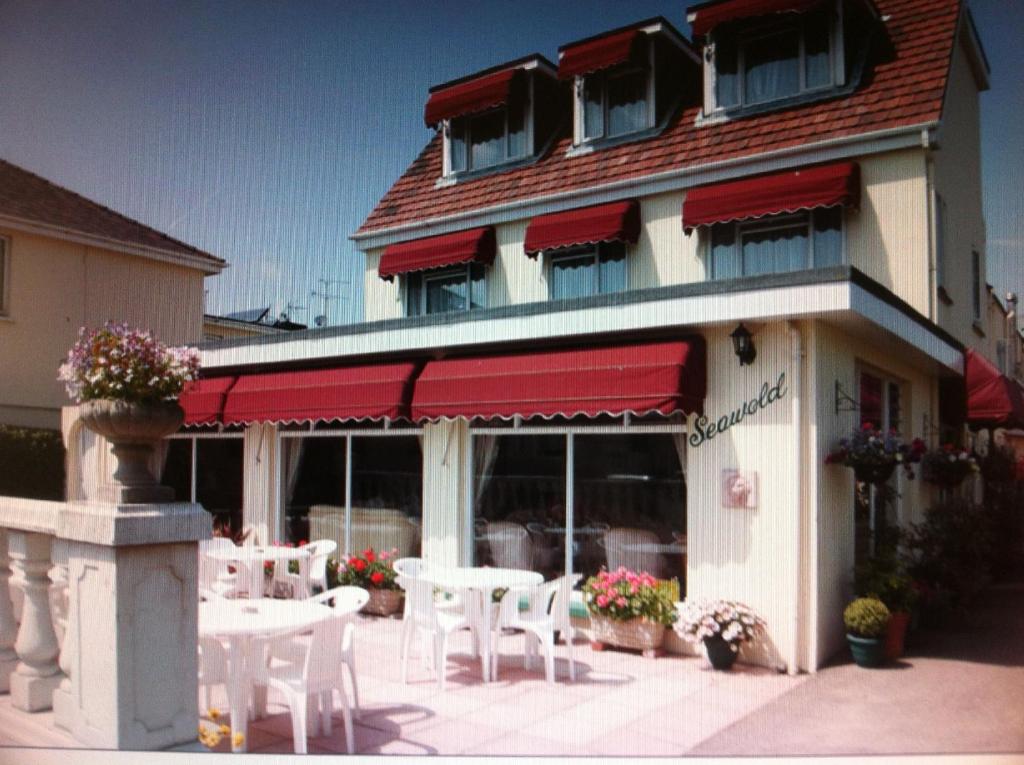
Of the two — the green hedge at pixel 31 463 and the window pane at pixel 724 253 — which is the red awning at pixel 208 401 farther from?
the window pane at pixel 724 253

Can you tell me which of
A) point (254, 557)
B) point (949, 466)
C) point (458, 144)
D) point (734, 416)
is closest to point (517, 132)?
point (458, 144)

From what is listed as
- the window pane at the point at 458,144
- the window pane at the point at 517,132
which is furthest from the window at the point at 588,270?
the window pane at the point at 458,144

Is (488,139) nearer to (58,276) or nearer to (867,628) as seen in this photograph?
(58,276)

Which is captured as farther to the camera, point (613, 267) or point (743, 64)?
point (613, 267)

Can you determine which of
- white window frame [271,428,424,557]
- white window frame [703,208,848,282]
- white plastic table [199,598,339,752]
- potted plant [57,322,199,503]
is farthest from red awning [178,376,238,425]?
potted plant [57,322,199,503]

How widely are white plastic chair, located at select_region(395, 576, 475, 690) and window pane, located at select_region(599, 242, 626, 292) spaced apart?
5.10 metres

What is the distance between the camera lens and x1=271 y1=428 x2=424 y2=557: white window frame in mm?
9047

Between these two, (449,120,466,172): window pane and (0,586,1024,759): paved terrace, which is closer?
(0,586,1024,759): paved terrace

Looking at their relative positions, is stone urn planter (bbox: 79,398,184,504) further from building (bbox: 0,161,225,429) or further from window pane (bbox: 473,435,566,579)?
window pane (bbox: 473,435,566,579)

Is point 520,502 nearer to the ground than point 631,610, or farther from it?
farther from it

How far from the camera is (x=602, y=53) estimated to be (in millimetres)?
9914

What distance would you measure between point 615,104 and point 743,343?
4.66 meters

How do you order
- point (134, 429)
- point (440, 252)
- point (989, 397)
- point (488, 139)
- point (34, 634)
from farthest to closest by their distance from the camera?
point (440, 252) < point (488, 139) < point (989, 397) < point (34, 634) < point (134, 429)

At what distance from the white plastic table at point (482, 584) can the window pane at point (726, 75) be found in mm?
5746
